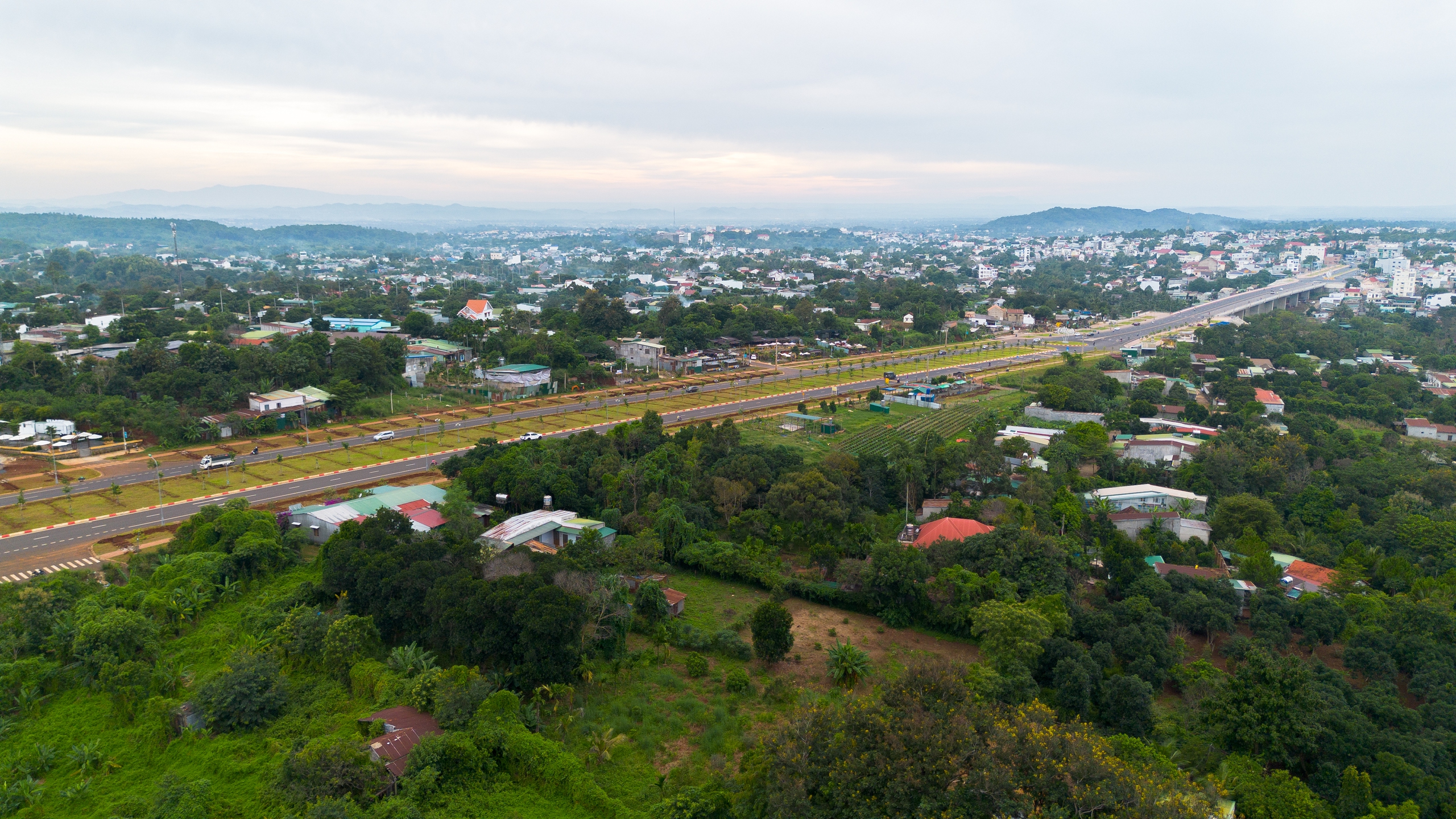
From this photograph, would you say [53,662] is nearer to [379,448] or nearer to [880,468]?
[379,448]

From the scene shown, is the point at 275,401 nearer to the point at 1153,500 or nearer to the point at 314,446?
the point at 314,446

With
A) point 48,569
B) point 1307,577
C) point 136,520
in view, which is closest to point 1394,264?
point 1307,577

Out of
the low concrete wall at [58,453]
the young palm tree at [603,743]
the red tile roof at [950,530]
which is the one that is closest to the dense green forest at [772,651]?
the young palm tree at [603,743]

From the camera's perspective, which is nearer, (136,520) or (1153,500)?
(136,520)

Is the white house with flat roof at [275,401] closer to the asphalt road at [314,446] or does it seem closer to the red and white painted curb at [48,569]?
the asphalt road at [314,446]

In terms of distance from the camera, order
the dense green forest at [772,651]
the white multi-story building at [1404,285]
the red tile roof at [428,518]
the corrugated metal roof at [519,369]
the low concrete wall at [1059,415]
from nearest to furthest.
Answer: the dense green forest at [772,651] → the red tile roof at [428,518] → the low concrete wall at [1059,415] → the corrugated metal roof at [519,369] → the white multi-story building at [1404,285]

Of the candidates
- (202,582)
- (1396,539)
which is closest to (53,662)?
(202,582)

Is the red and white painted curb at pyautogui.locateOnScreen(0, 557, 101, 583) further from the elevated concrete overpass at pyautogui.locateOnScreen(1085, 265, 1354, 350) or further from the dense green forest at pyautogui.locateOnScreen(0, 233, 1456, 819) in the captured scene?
the elevated concrete overpass at pyautogui.locateOnScreen(1085, 265, 1354, 350)

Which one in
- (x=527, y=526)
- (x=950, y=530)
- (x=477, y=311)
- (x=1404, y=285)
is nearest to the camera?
(x=950, y=530)
